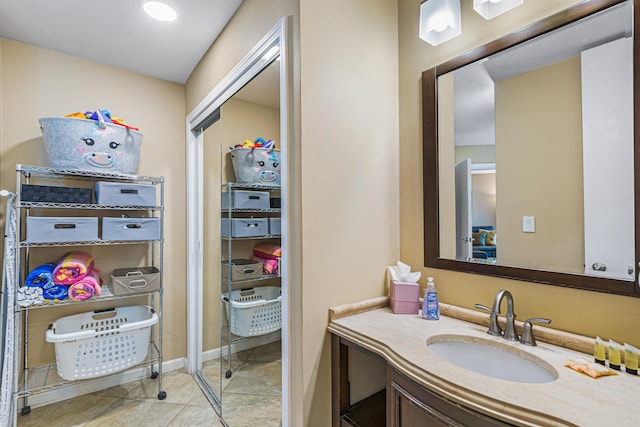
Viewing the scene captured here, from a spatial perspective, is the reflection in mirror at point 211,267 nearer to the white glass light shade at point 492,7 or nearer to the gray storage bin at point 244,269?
the gray storage bin at point 244,269

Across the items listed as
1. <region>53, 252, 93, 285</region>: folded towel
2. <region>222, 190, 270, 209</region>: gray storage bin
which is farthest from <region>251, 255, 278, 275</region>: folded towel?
<region>53, 252, 93, 285</region>: folded towel

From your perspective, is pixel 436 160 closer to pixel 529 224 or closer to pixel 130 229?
pixel 529 224

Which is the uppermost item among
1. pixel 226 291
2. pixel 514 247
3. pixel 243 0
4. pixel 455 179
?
pixel 243 0

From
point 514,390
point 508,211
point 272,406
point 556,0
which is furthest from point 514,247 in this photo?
point 272,406

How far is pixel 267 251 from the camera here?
164 centimetres

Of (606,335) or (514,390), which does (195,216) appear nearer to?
(514,390)

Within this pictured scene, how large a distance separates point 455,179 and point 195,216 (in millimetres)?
2086

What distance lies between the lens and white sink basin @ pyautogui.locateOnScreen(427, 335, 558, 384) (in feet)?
3.24

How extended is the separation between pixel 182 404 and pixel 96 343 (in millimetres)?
729

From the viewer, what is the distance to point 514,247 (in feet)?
4.00

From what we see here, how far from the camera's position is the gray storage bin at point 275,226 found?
1475mm

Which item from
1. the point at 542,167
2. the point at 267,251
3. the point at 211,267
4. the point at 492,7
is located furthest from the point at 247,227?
the point at 492,7

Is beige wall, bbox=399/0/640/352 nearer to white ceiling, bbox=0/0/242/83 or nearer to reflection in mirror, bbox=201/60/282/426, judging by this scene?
reflection in mirror, bbox=201/60/282/426

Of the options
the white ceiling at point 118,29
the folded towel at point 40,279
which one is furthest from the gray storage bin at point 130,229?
the white ceiling at point 118,29
